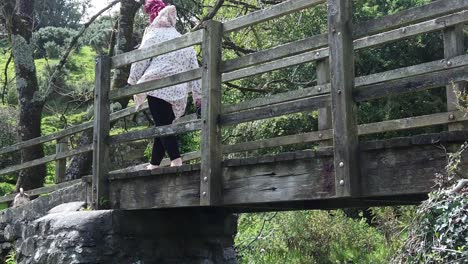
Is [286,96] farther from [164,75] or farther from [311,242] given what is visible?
[311,242]

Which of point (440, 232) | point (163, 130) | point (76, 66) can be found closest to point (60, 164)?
point (163, 130)

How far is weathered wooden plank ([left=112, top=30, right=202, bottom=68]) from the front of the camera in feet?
18.6

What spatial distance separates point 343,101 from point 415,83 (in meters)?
0.53

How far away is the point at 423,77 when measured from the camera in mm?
4156

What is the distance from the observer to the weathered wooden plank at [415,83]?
4.01m

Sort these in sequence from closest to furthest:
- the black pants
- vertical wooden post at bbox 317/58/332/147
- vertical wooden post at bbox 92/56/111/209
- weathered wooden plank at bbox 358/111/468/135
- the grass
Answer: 1. weathered wooden plank at bbox 358/111/468/135
2. vertical wooden post at bbox 317/58/332/147
3. the black pants
4. vertical wooden post at bbox 92/56/111/209
5. the grass

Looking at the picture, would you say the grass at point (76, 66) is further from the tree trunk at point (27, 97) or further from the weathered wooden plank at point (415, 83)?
the weathered wooden plank at point (415, 83)

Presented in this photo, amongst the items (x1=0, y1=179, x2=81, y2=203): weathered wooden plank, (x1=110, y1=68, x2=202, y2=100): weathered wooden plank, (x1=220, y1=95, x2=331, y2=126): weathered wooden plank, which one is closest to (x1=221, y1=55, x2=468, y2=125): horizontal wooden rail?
(x1=220, y1=95, x2=331, y2=126): weathered wooden plank

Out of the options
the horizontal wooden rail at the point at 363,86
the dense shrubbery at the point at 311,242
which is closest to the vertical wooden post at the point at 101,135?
the horizontal wooden rail at the point at 363,86

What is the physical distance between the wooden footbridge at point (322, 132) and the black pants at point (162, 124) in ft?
0.60

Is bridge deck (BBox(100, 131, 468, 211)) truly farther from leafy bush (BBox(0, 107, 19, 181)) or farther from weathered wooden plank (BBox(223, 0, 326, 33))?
leafy bush (BBox(0, 107, 19, 181))

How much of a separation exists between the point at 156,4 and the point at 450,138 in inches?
135

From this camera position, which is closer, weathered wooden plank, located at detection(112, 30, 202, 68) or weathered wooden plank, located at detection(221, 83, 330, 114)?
weathered wooden plank, located at detection(221, 83, 330, 114)

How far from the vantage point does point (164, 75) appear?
246 inches
